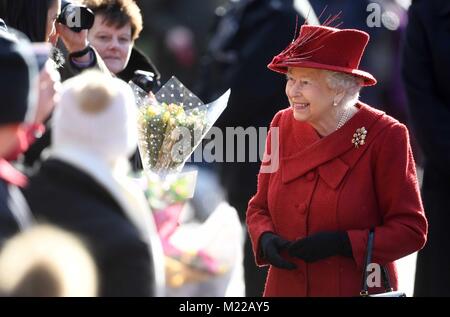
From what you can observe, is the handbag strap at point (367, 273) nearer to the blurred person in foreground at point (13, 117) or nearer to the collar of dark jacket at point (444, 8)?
the collar of dark jacket at point (444, 8)

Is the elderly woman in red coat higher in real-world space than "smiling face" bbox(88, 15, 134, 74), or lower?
lower

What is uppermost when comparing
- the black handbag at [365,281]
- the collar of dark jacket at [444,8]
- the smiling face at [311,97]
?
the collar of dark jacket at [444,8]

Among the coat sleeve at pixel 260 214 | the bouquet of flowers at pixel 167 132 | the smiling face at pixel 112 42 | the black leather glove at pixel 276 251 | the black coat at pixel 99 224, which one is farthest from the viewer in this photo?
the smiling face at pixel 112 42

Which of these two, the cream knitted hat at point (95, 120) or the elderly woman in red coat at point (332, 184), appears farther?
the elderly woman in red coat at point (332, 184)

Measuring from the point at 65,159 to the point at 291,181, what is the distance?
1.32 metres

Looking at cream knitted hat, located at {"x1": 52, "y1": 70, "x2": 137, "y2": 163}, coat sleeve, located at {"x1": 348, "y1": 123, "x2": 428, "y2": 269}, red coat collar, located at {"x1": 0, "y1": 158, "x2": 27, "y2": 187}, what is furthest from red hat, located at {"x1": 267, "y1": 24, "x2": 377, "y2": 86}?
red coat collar, located at {"x1": 0, "y1": 158, "x2": 27, "y2": 187}

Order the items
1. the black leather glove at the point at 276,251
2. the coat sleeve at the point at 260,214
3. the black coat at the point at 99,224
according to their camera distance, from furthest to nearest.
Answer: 1. the coat sleeve at the point at 260,214
2. the black leather glove at the point at 276,251
3. the black coat at the point at 99,224

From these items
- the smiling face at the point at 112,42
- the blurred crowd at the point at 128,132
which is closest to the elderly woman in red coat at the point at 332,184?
the blurred crowd at the point at 128,132

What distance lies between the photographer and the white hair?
4816mm

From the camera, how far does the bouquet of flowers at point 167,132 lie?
4.98m

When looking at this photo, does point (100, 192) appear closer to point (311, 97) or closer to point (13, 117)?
point (13, 117)

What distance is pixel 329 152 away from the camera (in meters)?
4.81

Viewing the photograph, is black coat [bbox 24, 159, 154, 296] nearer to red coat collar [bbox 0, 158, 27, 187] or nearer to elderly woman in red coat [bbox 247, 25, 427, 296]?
red coat collar [bbox 0, 158, 27, 187]

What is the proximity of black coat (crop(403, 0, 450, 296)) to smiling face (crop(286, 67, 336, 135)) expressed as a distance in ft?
2.31
